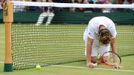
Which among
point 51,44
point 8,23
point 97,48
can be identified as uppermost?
point 8,23

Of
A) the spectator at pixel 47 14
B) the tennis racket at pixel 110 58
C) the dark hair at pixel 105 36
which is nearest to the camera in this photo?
the tennis racket at pixel 110 58

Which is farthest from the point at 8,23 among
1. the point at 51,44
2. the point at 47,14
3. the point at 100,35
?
the point at 47,14

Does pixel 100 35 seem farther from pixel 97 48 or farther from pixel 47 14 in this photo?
pixel 47 14

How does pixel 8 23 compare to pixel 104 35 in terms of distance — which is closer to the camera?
pixel 104 35

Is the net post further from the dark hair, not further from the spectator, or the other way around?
the spectator

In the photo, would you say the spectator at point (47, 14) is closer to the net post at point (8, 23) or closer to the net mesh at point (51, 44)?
the net mesh at point (51, 44)

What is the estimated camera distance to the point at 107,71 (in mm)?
9391

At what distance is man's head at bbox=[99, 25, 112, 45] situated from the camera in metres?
8.83

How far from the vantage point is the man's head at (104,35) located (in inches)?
348

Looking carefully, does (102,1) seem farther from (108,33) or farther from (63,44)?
(108,33)

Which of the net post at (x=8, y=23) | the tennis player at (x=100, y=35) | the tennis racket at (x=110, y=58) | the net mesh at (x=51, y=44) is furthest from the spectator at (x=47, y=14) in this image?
the tennis racket at (x=110, y=58)

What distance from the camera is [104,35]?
29.0ft

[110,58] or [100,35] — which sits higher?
[100,35]

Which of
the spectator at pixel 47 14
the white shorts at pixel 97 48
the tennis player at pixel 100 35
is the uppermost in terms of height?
the tennis player at pixel 100 35
